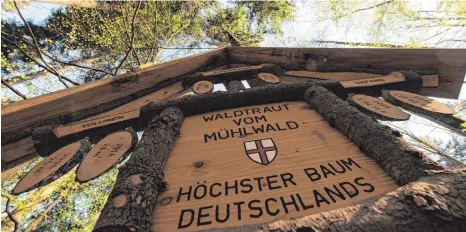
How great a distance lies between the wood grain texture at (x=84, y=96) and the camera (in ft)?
4.90

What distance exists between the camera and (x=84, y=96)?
1749 mm

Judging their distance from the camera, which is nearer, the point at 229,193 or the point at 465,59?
the point at 229,193

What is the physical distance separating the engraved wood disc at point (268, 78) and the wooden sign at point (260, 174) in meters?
0.93

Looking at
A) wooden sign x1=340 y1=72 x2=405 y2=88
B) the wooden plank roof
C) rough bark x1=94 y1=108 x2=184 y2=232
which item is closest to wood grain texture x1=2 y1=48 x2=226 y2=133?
the wooden plank roof

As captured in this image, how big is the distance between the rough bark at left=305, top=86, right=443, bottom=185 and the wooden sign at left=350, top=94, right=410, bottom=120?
14 cm

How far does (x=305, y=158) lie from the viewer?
1154 mm

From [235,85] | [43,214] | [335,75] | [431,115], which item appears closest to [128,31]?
[235,85]

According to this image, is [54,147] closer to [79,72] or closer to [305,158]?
[305,158]

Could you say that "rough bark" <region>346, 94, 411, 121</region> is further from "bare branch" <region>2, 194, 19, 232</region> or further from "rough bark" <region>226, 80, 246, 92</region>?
"bare branch" <region>2, 194, 19, 232</region>

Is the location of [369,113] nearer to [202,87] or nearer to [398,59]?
[398,59]

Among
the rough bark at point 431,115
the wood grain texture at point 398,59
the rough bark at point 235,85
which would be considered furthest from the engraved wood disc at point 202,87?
the rough bark at point 431,115

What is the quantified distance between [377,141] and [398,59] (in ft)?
4.63

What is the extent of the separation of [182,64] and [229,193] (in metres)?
1.74

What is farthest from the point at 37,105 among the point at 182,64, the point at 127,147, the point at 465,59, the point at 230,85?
the point at 465,59
